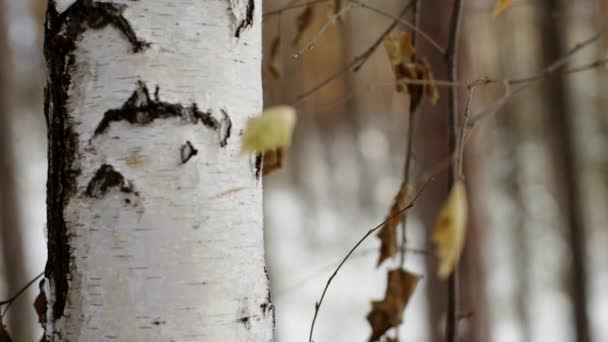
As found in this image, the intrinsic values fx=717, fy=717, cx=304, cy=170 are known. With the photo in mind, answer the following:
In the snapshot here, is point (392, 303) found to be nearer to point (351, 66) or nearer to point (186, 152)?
point (351, 66)

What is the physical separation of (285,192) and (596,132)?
549 cm

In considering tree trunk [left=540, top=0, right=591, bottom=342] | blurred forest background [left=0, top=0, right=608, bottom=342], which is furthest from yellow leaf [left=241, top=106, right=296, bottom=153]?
tree trunk [left=540, top=0, right=591, bottom=342]

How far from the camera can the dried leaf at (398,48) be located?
3.57 ft

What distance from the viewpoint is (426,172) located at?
2.02 metres

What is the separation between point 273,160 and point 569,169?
388 centimetres

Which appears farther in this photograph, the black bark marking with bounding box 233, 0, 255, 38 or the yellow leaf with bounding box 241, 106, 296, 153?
the black bark marking with bounding box 233, 0, 255, 38

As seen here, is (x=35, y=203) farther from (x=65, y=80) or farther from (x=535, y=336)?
(x=65, y=80)

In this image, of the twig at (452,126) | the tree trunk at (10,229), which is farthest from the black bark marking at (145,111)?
the tree trunk at (10,229)

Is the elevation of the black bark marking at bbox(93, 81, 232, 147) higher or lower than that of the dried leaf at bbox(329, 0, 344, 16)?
lower

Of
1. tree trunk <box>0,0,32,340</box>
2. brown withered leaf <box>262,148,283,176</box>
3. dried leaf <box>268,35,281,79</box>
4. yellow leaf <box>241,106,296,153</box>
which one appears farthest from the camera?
tree trunk <box>0,0,32,340</box>

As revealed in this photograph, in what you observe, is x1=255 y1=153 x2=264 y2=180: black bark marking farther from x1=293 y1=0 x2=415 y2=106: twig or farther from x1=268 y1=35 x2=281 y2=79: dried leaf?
x1=268 y1=35 x2=281 y2=79: dried leaf

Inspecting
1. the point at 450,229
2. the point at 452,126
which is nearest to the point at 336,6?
the point at 452,126

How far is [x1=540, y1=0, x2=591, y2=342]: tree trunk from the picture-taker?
4227 mm

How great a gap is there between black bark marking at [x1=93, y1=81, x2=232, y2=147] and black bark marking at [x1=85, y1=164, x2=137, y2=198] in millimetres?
36
